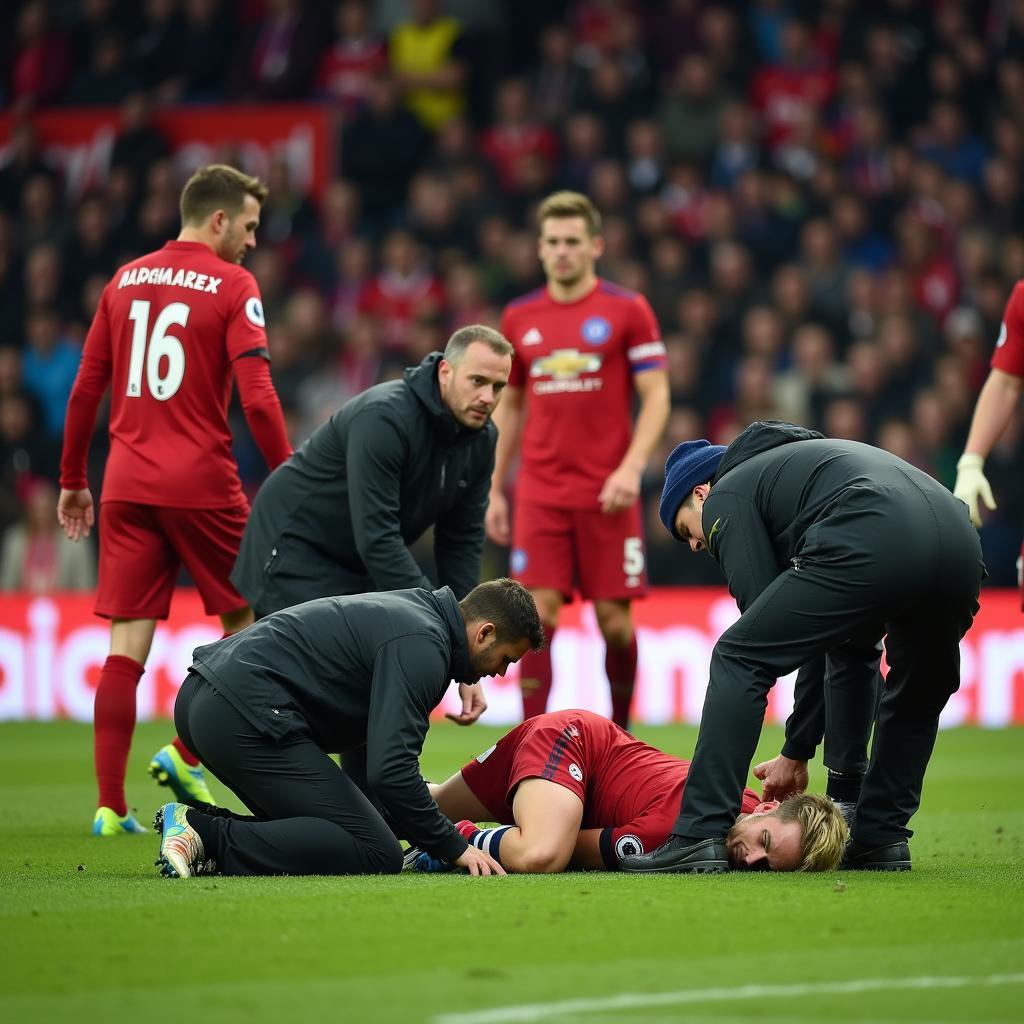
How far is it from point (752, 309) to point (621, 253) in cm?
124

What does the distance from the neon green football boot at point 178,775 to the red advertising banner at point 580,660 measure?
517 cm

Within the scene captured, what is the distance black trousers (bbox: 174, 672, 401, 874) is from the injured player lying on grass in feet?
0.99

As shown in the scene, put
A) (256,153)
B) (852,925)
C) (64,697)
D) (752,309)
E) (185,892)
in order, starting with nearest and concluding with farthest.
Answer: (852,925) → (185,892) → (64,697) → (752,309) → (256,153)

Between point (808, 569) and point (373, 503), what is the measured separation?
1.87 metres

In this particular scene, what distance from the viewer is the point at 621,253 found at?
51.6 feet

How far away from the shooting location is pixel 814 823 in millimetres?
6023

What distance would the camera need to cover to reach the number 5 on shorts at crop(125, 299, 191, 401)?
25.5 feet

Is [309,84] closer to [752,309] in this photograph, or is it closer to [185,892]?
[752,309]

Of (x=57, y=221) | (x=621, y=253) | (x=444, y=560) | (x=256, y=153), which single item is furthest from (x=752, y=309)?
(x=444, y=560)

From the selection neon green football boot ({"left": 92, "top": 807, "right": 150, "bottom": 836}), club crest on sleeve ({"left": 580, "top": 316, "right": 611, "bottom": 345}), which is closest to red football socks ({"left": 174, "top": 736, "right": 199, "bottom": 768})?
neon green football boot ({"left": 92, "top": 807, "right": 150, "bottom": 836})

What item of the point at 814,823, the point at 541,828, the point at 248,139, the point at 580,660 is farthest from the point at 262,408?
the point at 248,139

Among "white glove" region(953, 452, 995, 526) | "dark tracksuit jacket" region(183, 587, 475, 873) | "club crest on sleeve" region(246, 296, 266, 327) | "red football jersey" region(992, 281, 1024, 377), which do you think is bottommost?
"dark tracksuit jacket" region(183, 587, 475, 873)

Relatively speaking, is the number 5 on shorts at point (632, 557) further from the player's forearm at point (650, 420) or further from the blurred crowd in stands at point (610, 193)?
the blurred crowd in stands at point (610, 193)

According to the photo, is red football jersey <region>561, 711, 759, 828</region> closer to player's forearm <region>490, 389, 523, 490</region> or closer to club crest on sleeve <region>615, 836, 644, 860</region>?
club crest on sleeve <region>615, 836, 644, 860</region>
